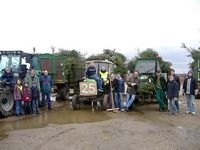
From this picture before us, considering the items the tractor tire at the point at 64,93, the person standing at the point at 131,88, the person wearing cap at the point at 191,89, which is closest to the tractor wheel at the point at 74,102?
the person standing at the point at 131,88

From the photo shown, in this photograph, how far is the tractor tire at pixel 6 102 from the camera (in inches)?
630

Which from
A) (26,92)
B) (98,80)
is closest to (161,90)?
(98,80)

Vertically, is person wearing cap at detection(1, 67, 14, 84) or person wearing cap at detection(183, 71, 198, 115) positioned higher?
person wearing cap at detection(1, 67, 14, 84)

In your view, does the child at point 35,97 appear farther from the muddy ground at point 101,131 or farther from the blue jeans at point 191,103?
the blue jeans at point 191,103

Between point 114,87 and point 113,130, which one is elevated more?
point 114,87

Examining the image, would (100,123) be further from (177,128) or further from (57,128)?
(177,128)

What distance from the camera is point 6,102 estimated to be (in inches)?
650

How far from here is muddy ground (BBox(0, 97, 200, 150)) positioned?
10.1 meters

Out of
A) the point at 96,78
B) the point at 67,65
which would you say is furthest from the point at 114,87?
the point at 67,65

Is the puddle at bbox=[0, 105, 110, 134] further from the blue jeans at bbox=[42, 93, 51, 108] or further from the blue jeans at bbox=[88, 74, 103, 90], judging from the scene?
the blue jeans at bbox=[88, 74, 103, 90]

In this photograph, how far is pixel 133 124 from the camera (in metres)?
13.7

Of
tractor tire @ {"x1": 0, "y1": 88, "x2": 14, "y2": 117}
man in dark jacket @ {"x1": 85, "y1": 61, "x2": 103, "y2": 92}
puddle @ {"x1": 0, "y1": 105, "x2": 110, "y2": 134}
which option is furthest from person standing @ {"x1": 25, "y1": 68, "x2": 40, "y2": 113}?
man in dark jacket @ {"x1": 85, "y1": 61, "x2": 103, "y2": 92}

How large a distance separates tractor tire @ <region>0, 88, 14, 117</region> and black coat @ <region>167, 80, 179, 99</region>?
650 cm

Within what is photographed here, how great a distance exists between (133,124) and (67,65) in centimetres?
1404
